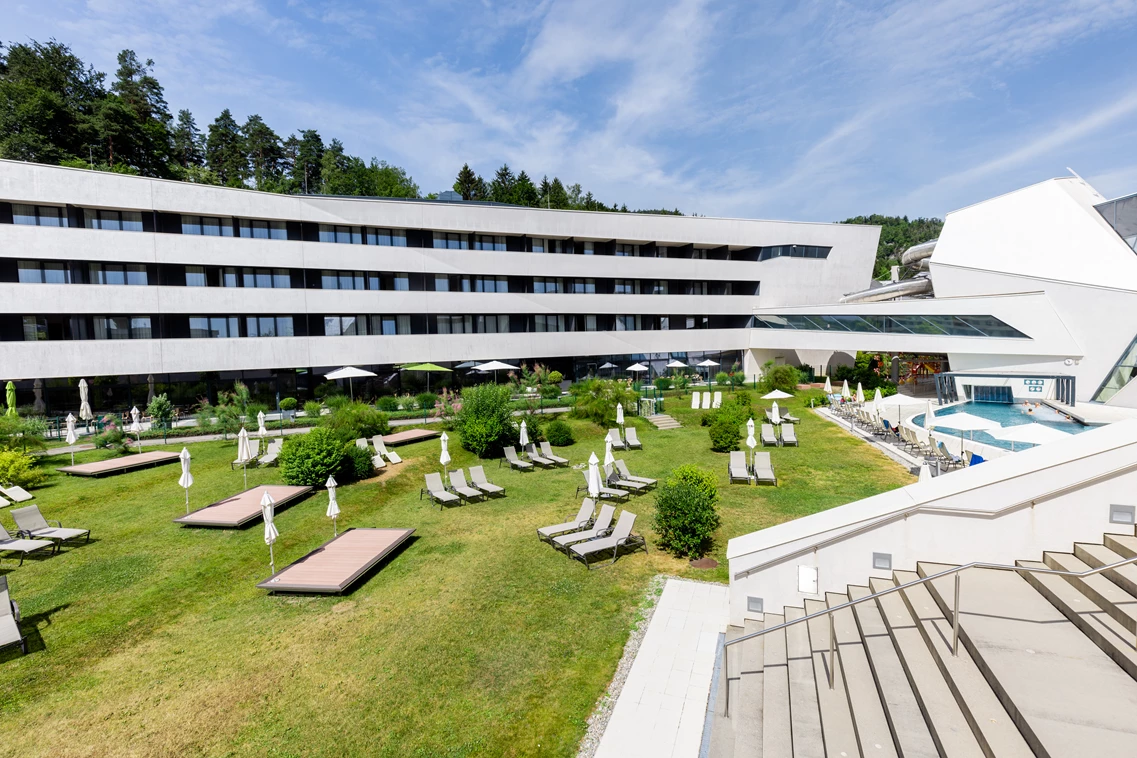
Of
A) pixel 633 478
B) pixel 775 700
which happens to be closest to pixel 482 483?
pixel 633 478

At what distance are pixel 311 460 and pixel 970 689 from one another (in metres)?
15.8

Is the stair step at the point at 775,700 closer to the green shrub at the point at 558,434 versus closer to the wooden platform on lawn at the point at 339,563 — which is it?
the wooden platform on lawn at the point at 339,563

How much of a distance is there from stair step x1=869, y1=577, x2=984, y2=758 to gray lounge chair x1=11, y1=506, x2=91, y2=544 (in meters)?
15.4

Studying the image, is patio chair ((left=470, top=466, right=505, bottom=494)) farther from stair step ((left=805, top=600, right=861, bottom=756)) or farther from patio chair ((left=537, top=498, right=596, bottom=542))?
stair step ((left=805, top=600, right=861, bottom=756))

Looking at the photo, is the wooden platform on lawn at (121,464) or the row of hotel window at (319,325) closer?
the wooden platform on lawn at (121,464)

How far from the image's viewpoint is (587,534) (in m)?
11.1

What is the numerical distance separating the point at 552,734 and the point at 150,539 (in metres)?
11.1

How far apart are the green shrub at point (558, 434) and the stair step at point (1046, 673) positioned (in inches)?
654

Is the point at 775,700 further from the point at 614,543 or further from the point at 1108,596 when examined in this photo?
the point at 614,543

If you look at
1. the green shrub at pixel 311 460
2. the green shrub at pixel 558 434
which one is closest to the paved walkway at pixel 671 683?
the green shrub at pixel 311 460

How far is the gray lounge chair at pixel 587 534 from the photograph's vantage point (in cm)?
1083

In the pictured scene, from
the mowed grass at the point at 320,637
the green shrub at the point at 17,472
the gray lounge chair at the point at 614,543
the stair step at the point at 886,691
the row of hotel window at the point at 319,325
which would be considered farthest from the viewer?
the row of hotel window at the point at 319,325

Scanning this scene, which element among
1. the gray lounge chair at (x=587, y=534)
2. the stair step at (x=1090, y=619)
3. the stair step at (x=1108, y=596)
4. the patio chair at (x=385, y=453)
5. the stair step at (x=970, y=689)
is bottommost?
the gray lounge chair at (x=587, y=534)

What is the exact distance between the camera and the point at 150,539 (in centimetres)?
1173
